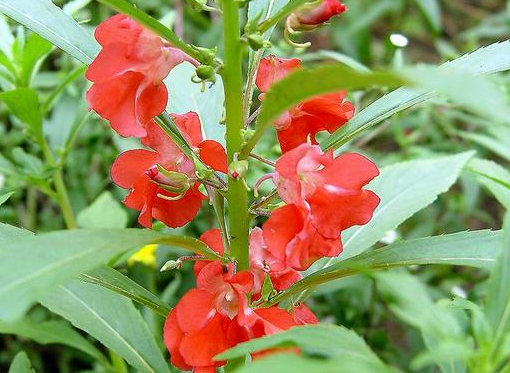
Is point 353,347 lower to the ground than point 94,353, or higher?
lower

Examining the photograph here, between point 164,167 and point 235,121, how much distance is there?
126 millimetres

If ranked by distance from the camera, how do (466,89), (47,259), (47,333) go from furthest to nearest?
(47,333) < (47,259) < (466,89)

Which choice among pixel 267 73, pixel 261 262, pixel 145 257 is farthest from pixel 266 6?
pixel 145 257

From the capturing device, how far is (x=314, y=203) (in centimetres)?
88

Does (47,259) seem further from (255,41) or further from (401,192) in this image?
(401,192)

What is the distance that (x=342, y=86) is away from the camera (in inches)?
26.3

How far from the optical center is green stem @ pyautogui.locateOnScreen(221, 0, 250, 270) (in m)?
0.86

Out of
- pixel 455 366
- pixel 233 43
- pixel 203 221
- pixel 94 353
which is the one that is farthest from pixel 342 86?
pixel 203 221

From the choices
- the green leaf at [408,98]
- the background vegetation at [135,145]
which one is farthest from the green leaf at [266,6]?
the background vegetation at [135,145]

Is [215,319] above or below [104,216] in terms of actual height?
below

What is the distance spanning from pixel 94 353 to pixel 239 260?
48cm

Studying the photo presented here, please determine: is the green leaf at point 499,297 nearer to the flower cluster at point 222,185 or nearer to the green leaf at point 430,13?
the flower cluster at point 222,185

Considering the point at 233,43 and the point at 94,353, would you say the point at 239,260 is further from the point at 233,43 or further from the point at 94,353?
the point at 94,353

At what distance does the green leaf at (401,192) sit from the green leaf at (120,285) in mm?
300
